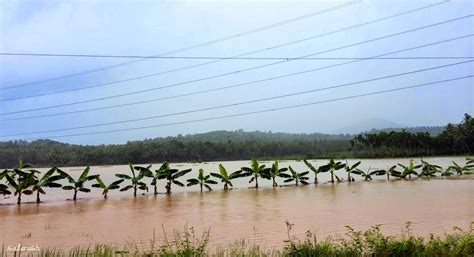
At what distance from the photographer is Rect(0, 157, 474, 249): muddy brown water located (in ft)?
27.3

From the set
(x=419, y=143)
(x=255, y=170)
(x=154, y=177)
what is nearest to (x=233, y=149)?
(x=419, y=143)

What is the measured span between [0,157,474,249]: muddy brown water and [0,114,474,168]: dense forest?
16805 mm

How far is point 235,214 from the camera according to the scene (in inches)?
434

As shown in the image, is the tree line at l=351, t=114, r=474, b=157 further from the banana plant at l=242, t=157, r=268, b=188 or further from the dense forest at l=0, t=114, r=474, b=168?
the banana plant at l=242, t=157, r=268, b=188

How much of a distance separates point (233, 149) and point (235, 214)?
4304 centimetres

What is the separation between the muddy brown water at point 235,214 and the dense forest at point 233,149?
Answer: 55.1ft

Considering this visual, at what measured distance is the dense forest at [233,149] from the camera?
115 ft

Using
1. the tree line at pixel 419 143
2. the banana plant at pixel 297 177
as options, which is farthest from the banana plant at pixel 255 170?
the tree line at pixel 419 143

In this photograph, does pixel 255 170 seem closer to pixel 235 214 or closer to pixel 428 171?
pixel 235 214

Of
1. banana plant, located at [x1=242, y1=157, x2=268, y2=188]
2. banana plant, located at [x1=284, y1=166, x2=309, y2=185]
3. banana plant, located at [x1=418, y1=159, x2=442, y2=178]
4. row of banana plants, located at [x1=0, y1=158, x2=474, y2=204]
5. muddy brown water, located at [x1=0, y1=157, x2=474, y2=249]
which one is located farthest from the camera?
banana plant, located at [x1=418, y1=159, x2=442, y2=178]

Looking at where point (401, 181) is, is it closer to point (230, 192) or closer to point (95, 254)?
point (230, 192)

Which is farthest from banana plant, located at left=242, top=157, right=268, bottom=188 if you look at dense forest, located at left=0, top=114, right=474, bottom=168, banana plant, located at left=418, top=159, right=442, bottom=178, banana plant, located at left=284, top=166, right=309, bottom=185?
dense forest, located at left=0, top=114, right=474, bottom=168

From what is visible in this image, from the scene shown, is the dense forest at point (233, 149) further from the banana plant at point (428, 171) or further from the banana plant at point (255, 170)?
the banana plant at point (255, 170)

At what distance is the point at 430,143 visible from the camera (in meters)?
40.7
